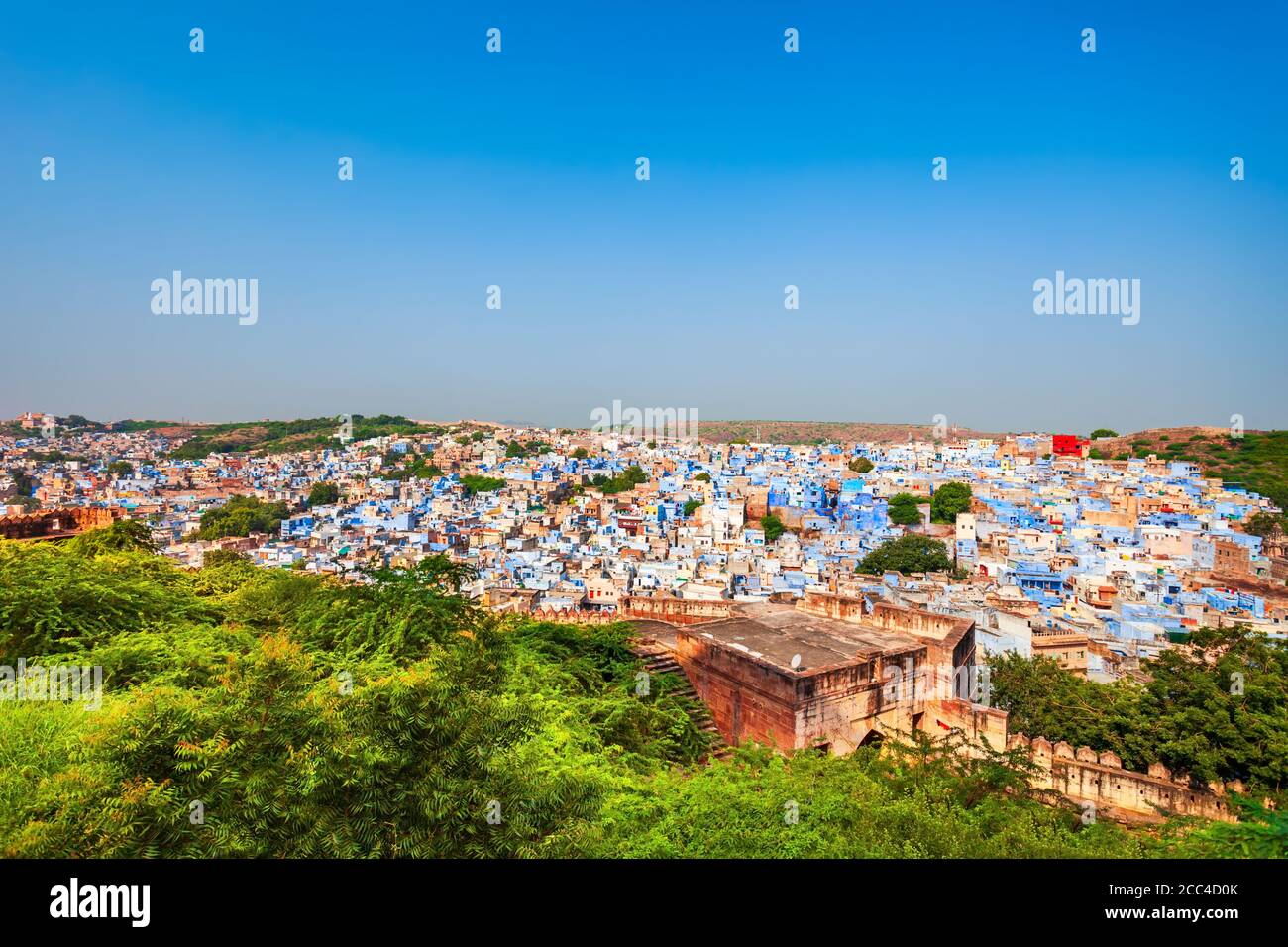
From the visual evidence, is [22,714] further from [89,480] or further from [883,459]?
[883,459]

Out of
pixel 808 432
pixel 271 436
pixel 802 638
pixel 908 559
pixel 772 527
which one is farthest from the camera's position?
pixel 808 432

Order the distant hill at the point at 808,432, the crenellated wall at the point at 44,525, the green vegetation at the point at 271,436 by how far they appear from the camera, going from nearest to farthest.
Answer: the crenellated wall at the point at 44,525, the green vegetation at the point at 271,436, the distant hill at the point at 808,432

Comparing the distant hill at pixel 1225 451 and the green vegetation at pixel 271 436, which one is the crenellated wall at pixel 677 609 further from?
the green vegetation at pixel 271 436

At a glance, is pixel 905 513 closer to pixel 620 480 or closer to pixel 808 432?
pixel 620 480

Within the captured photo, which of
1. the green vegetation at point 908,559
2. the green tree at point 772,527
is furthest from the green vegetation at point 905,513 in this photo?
the green vegetation at point 908,559

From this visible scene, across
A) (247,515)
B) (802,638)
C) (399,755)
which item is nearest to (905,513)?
(247,515)
